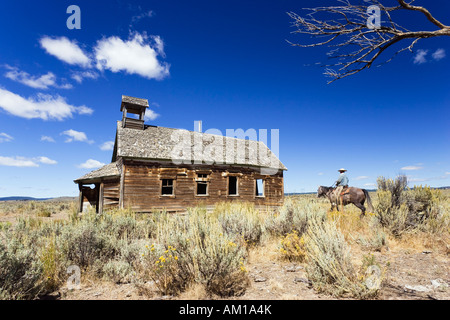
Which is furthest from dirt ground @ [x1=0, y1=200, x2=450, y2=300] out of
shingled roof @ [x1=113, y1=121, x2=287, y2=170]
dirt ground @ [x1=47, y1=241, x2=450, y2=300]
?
Answer: shingled roof @ [x1=113, y1=121, x2=287, y2=170]

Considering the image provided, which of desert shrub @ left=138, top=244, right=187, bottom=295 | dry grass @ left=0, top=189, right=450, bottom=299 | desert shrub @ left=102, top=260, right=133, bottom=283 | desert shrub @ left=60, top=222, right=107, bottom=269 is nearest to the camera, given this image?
dry grass @ left=0, top=189, right=450, bottom=299

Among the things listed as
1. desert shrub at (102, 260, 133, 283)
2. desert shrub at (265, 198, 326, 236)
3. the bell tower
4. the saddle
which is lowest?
desert shrub at (102, 260, 133, 283)

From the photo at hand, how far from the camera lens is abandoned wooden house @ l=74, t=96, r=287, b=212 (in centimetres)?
1305

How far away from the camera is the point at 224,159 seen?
632 inches

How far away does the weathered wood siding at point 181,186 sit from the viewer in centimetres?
1300

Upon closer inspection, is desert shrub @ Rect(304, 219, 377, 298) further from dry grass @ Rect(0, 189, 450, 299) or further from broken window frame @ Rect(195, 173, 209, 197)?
A: broken window frame @ Rect(195, 173, 209, 197)

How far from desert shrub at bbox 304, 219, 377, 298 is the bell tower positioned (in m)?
15.0

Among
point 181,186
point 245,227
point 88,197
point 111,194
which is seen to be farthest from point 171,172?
point 245,227

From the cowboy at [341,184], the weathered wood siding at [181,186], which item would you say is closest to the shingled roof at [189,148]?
the weathered wood siding at [181,186]

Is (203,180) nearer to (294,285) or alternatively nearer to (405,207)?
(405,207)

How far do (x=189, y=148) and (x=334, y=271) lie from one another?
535 inches
